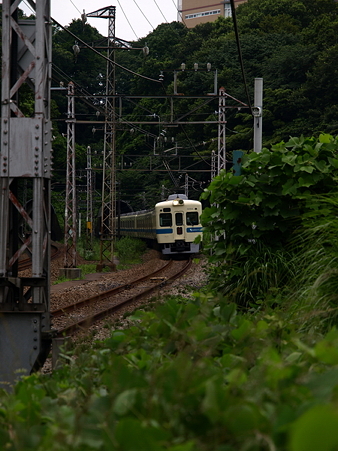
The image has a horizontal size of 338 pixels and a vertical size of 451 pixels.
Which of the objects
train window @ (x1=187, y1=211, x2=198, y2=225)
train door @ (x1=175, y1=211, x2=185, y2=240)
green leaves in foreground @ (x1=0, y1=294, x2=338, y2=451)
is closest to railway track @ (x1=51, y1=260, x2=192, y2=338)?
green leaves in foreground @ (x1=0, y1=294, x2=338, y2=451)

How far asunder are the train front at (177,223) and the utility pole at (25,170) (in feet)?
73.3

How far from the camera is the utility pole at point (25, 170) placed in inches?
225

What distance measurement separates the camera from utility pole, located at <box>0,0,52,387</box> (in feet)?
18.7

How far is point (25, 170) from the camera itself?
19.0 feet

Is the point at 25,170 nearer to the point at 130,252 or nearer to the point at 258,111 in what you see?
the point at 258,111

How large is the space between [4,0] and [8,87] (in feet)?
2.74

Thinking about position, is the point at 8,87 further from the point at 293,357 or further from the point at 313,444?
the point at 313,444

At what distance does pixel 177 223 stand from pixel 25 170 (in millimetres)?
22764

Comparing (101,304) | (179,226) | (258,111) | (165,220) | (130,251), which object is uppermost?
(258,111)

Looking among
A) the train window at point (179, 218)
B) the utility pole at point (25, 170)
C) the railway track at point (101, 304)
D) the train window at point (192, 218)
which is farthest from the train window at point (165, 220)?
the utility pole at point (25, 170)

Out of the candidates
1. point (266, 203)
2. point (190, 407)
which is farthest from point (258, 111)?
point (190, 407)

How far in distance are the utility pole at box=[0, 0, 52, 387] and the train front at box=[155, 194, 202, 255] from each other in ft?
73.3

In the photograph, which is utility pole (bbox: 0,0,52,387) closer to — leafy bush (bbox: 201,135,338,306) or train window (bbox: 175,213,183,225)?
leafy bush (bbox: 201,135,338,306)

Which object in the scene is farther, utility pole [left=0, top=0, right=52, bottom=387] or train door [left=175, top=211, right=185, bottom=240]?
train door [left=175, top=211, right=185, bottom=240]
